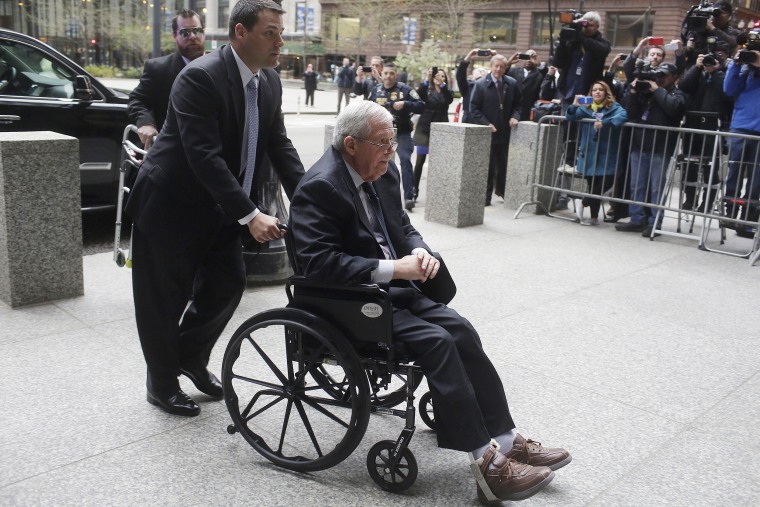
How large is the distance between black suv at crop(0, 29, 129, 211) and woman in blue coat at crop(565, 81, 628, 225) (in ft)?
17.0

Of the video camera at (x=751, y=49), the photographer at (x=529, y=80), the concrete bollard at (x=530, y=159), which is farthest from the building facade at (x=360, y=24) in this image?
the video camera at (x=751, y=49)

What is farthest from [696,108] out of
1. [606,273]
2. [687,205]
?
[606,273]

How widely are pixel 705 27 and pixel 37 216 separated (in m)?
7.65

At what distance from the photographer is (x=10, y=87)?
722 cm

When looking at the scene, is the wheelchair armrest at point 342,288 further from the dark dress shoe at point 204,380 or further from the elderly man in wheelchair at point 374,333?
the dark dress shoe at point 204,380

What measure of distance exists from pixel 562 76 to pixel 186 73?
7.39 meters

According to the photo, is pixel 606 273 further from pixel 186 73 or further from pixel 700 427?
pixel 186 73

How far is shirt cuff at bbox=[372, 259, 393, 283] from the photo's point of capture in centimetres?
311

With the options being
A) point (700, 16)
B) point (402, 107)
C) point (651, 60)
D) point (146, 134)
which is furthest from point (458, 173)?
point (146, 134)

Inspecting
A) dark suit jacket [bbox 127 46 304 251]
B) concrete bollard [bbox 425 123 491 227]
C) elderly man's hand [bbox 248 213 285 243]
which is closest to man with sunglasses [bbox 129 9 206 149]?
dark suit jacket [bbox 127 46 304 251]

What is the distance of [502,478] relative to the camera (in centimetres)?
299

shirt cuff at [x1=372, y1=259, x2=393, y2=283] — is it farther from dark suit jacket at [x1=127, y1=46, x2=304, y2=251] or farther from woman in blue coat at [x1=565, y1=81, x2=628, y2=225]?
woman in blue coat at [x1=565, y1=81, x2=628, y2=225]

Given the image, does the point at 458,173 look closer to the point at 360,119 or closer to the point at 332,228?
the point at 360,119

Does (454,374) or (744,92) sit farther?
(744,92)
